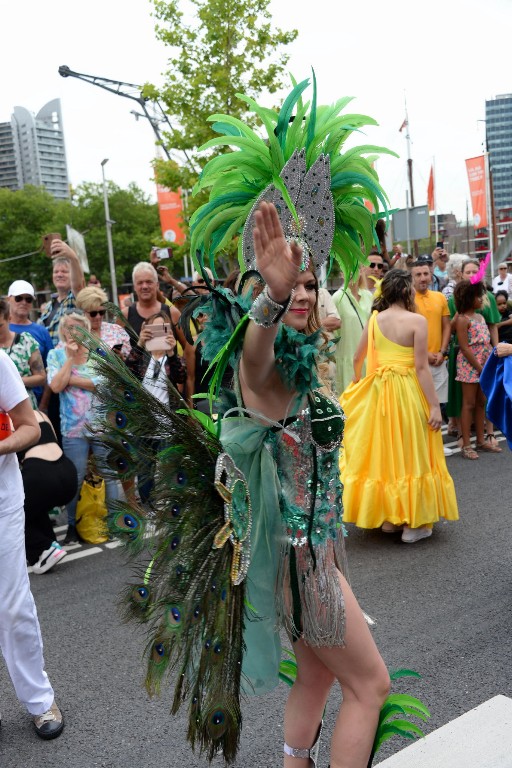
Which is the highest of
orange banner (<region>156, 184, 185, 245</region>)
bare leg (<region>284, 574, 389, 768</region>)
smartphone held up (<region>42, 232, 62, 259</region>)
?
orange banner (<region>156, 184, 185, 245</region>)

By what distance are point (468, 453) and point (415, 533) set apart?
272 cm

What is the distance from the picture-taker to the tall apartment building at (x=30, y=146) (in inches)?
3494

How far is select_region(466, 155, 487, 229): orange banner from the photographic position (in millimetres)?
23781

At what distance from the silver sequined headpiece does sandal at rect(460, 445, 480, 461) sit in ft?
19.9

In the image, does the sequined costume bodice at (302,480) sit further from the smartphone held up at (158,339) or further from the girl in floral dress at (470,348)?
the girl in floral dress at (470,348)

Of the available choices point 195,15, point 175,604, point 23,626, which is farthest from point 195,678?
point 195,15

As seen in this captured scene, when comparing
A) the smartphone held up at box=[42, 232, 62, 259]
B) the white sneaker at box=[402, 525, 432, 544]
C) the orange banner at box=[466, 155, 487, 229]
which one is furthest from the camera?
the orange banner at box=[466, 155, 487, 229]

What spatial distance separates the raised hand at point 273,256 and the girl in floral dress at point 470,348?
6.67 metres

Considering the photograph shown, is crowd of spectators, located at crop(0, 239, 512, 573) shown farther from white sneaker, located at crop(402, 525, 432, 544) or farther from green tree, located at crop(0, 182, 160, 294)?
green tree, located at crop(0, 182, 160, 294)

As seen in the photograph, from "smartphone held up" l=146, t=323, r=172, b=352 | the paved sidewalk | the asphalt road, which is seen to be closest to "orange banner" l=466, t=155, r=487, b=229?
the asphalt road

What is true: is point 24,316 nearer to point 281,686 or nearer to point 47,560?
point 47,560

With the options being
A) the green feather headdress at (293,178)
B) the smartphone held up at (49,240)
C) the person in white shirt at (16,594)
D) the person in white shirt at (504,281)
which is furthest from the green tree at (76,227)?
the green feather headdress at (293,178)

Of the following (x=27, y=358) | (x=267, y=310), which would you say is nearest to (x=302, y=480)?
(x=267, y=310)

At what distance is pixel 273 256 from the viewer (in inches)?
73.0
